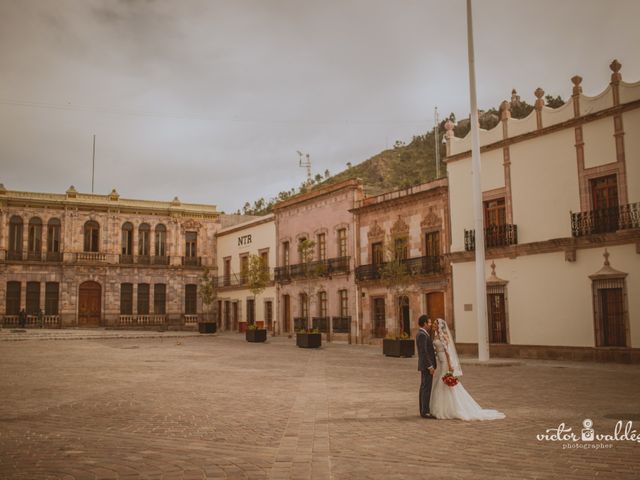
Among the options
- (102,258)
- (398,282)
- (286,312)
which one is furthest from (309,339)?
(102,258)

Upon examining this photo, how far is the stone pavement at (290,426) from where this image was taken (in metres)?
5.67

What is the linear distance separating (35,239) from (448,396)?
143 ft

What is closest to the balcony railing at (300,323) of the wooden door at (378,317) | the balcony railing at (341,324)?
the balcony railing at (341,324)

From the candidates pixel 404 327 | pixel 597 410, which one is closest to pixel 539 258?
pixel 404 327

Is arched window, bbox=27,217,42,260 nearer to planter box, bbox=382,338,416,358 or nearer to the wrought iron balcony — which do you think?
the wrought iron balcony

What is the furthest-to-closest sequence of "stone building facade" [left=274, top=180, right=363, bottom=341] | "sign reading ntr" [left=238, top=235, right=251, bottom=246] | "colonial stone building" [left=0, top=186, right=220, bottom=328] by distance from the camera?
"sign reading ntr" [left=238, top=235, right=251, bottom=246] → "colonial stone building" [left=0, top=186, right=220, bottom=328] → "stone building facade" [left=274, top=180, right=363, bottom=341]

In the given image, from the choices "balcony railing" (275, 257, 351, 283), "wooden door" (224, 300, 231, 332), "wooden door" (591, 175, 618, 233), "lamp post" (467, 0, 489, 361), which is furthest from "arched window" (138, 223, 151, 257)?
"wooden door" (591, 175, 618, 233)

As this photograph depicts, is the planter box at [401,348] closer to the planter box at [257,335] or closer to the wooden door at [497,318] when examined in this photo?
the wooden door at [497,318]

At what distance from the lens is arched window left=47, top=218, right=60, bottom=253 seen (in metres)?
45.5

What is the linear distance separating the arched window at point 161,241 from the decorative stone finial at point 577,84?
36819mm

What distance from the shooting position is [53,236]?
4578 cm

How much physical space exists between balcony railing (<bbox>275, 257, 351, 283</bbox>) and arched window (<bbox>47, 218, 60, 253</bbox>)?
18836mm

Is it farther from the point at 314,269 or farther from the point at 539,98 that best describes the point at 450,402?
the point at 314,269

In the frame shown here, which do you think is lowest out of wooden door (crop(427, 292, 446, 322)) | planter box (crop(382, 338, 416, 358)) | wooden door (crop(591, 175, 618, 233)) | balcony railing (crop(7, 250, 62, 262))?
planter box (crop(382, 338, 416, 358))
